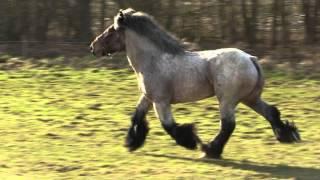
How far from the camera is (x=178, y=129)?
8922mm

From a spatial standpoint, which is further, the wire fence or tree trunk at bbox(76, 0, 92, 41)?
tree trunk at bbox(76, 0, 92, 41)

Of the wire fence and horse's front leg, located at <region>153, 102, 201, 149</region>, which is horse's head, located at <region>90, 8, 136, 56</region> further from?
the wire fence

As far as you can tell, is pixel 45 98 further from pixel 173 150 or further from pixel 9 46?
pixel 9 46

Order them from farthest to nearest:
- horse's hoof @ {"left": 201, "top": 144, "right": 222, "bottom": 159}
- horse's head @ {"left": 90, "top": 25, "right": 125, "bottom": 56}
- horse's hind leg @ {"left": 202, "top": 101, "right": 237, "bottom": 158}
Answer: horse's head @ {"left": 90, "top": 25, "right": 125, "bottom": 56}
horse's hoof @ {"left": 201, "top": 144, "right": 222, "bottom": 159}
horse's hind leg @ {"left": 202, "top": 101, "right": 237, "bottom": 158}

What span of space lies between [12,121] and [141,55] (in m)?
2.99

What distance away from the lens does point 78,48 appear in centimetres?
1816

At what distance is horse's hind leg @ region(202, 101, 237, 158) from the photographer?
28.8 ft

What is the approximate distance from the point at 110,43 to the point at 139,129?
1.17 m

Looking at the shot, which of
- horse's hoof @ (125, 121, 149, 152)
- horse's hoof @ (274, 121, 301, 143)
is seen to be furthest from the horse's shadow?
horse's hoof @ (274, 121, 301, 143)

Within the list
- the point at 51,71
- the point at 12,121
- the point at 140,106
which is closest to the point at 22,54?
the point at 51,71

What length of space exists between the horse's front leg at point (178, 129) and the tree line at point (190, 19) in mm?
8593

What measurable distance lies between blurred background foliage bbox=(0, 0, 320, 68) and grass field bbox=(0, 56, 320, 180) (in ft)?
7.00

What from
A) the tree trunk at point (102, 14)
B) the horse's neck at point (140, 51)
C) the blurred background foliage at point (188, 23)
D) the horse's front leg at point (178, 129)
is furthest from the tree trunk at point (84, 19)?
the horse's front leg at point (178, 129)

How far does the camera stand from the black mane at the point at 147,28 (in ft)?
30.3
